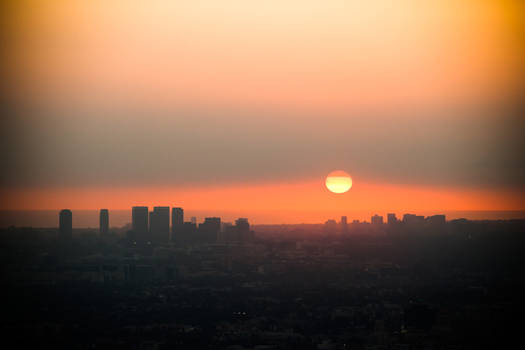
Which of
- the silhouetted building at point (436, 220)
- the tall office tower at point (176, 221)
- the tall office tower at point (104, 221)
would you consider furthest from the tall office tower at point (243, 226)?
the silhouetted building at point (436, 220)

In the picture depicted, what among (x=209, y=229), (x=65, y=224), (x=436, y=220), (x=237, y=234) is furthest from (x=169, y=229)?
(x=436, y=220)

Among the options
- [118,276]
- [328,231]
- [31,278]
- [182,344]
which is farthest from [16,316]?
[328,231]

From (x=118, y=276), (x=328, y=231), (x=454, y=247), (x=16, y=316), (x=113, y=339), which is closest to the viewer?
(x=113, y=339)

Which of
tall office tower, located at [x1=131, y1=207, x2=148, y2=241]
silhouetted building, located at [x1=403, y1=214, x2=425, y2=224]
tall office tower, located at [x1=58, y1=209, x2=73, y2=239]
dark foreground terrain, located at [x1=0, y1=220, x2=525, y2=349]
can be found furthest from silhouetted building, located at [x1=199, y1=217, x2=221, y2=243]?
silhouetted building, located at [x1=403, y1=214, x2=425, y2=224]

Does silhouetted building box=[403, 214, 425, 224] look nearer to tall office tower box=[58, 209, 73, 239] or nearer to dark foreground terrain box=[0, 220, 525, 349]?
dark foreground terrain box=[0, 220, 525, 349]

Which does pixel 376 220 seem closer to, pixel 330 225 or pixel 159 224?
pixel 330 225

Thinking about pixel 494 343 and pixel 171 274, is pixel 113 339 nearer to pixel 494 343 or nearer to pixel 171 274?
pixel 494 343
